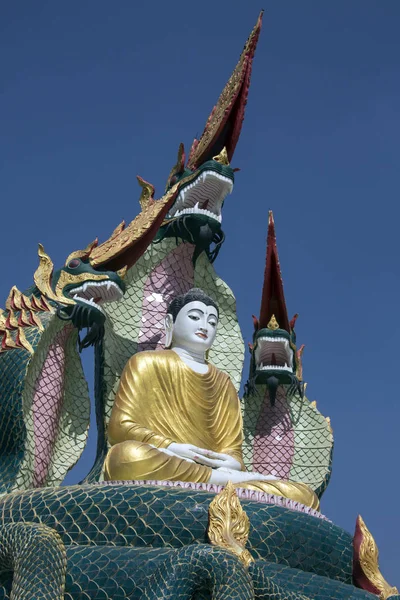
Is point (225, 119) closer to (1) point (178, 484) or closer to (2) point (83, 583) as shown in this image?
(1) point (178, 484)

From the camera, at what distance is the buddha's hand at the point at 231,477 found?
912 centimetres

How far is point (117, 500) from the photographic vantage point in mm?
7906

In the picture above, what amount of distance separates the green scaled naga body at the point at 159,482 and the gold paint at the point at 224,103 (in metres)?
0.03

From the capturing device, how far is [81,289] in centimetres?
1009

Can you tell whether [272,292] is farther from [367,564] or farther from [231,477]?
[367,564]

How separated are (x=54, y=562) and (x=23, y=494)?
142 centimetres

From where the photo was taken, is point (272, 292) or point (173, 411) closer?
point (173, 411)

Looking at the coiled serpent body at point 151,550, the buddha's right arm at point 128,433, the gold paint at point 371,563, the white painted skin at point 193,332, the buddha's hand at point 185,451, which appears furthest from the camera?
the white painted skin at point 193,332

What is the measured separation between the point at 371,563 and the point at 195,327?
355 cm

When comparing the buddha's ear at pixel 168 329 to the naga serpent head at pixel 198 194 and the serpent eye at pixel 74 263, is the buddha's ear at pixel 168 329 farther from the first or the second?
the serpent eye at pixel 74 263

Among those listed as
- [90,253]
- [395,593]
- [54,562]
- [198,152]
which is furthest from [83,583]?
[198,152]

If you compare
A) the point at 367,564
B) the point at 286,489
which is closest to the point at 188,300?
the point at 286,489

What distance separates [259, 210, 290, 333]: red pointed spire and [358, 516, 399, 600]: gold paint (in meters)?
3.60

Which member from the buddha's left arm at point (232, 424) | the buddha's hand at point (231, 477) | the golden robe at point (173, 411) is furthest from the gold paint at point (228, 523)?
the buddha's left arm at point (232, 424)
